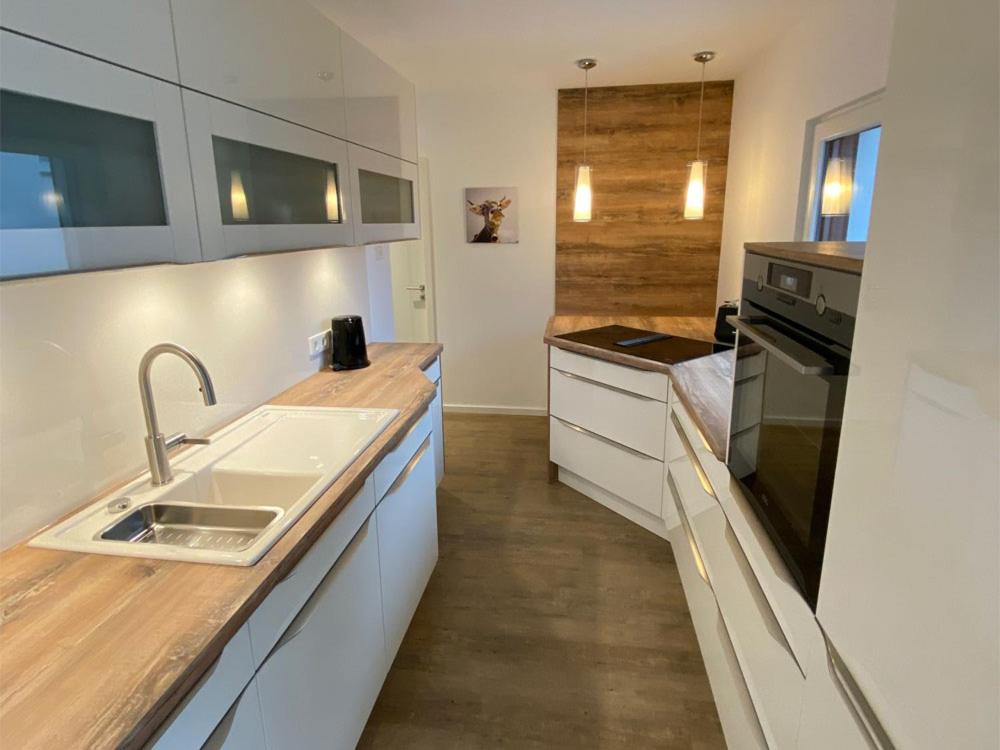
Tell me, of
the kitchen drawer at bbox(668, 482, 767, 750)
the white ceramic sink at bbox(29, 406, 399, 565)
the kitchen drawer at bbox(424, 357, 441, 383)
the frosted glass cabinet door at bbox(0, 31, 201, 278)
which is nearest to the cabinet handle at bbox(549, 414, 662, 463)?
the kitchen drawer at bbox(668, 482, 767, 750)

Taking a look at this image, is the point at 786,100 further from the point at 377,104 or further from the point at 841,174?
the point at 377,104

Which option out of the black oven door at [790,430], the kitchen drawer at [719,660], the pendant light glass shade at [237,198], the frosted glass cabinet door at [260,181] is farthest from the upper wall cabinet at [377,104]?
the kitchen drawer at [719,660]

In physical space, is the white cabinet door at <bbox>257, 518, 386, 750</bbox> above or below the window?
below

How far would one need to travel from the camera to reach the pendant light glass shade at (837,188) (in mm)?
2297

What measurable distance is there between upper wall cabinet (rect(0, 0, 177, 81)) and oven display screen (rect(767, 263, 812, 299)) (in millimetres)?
1316

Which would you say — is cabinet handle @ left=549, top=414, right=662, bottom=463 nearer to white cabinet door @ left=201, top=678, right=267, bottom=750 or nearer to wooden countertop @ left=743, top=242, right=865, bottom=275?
wooden countertop @ left=743, top=242, right=865, bottom=275

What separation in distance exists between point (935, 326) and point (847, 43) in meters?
2.11

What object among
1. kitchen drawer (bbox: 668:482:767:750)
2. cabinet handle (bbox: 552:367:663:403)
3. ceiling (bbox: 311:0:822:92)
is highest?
ceiling (bbox: 311:0:822:92)

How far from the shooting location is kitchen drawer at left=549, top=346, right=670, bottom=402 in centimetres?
264

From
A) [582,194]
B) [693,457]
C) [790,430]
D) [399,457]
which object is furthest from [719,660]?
[582,194]

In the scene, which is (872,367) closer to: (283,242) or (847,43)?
(283,242)

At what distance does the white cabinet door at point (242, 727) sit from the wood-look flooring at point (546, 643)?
798 millimetres

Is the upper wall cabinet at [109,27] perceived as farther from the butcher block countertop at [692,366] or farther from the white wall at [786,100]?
the white wall at [786,100]

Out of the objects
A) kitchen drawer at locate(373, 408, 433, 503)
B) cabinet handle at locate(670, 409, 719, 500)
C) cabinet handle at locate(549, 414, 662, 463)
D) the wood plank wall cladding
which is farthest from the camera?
the wood plank wall cladding
